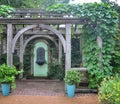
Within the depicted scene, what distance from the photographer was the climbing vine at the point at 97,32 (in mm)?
7543

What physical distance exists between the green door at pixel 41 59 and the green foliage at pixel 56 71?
0.34 meters

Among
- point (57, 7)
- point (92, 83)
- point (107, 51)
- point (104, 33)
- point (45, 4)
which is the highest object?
point (45, 4)

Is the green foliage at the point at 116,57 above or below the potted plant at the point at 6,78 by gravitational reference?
above

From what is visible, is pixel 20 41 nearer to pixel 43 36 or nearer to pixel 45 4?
pixel 43 36

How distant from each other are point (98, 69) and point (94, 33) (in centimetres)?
126

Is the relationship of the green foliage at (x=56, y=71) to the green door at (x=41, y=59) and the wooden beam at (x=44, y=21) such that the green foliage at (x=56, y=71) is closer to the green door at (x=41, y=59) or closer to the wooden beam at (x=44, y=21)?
the green door at (x=41, y=59)

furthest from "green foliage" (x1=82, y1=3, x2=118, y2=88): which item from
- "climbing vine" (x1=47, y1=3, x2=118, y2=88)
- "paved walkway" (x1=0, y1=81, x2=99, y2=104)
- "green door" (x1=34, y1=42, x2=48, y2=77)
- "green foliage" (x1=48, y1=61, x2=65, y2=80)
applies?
"green door" (x1=34, y1=42, x2=48, y2=77)

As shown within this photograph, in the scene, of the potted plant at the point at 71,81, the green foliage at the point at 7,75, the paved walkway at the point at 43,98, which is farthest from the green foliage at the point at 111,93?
the green foliage at the point at 7,75

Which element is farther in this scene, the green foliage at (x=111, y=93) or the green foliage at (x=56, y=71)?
the green foliage at (x=56, y=71)

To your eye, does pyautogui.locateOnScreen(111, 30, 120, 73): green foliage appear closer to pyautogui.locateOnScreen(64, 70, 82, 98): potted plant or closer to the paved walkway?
the paved walkway

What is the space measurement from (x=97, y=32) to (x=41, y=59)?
178 inches

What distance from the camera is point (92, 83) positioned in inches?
306

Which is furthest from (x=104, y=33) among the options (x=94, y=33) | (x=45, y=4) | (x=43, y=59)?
(x=45, y=4)

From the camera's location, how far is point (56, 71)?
36.3 feet
